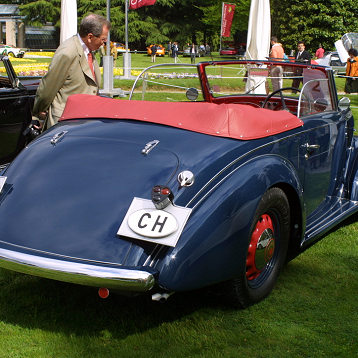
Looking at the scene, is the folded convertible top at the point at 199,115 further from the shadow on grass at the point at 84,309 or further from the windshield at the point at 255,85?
the shadow on grass at the point at 84,309

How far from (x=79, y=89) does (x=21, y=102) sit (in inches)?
74.0

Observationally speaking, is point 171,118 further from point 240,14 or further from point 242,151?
point 240,14

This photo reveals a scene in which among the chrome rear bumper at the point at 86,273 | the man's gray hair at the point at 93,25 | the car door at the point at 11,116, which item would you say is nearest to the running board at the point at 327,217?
the chrome rear bumper at the point at 86,273

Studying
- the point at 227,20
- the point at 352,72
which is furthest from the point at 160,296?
the point at 227,20

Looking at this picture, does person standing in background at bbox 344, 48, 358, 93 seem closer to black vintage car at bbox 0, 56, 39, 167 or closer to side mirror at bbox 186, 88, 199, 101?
black vintage car at bbox 0, 56, 39, 167

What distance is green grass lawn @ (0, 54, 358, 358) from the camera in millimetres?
2910

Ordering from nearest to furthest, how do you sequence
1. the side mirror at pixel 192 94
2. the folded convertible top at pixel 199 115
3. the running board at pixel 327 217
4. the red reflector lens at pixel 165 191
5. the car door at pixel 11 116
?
the red reflector lens at pixel 165 191 < the folded convertible top at pixel 199 115 < the running board at pixel 327 217 < the side mirror at pixel 192 94 < the car door at pixel 11 116

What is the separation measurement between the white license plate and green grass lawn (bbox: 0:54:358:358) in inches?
24.8

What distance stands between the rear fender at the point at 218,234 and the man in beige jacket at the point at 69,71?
209 cm

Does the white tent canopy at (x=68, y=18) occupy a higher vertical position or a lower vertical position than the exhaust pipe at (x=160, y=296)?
higher

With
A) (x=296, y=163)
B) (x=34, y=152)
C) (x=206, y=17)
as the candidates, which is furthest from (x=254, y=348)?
(x=206, y=17)

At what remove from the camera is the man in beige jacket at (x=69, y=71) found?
15.0ft

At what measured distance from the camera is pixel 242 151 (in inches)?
125

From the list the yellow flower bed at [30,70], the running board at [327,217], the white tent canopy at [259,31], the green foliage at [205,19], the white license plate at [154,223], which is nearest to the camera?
the white license plate at [154,223]
